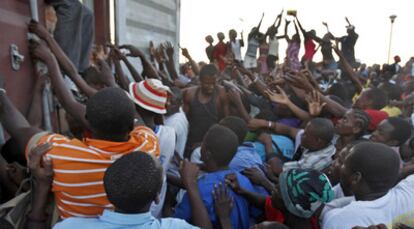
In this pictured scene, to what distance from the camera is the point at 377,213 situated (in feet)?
6.12

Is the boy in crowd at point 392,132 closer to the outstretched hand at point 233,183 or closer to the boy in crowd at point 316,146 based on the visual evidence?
the boy in crowd at point 316,146

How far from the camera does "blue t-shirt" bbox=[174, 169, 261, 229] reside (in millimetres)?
2213

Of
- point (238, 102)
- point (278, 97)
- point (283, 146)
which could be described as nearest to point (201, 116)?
point (238, 102)

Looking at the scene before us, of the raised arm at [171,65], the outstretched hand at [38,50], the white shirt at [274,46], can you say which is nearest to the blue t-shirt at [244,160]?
the outstretched hand at [38,50]

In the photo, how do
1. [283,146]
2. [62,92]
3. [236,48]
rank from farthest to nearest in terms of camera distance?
[236,48], [283,146], [62,92]

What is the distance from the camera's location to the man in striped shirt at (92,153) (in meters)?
Result: 1.64

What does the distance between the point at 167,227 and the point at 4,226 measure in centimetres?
69

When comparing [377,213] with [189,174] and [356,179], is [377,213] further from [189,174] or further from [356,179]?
[189,174]

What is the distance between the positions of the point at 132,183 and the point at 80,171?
1.28ft

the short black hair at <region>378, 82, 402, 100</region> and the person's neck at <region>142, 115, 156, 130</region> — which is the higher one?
the person's neck at <region>142, 115, 156, 130</region>

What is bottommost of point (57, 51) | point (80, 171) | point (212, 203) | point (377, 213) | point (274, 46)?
point (212, 203)

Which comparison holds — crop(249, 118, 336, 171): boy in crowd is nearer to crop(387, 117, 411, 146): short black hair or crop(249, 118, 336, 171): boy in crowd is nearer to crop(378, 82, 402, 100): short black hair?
crop(387, 117, 411, 146): short black hair

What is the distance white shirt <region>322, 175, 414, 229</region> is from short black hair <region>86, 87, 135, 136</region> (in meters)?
1.14

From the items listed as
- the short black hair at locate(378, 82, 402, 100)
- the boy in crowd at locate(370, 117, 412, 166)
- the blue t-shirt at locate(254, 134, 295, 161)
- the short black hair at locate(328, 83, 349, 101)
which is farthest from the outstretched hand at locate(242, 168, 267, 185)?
the short black hair at locate(378, 82, 402, 100)
